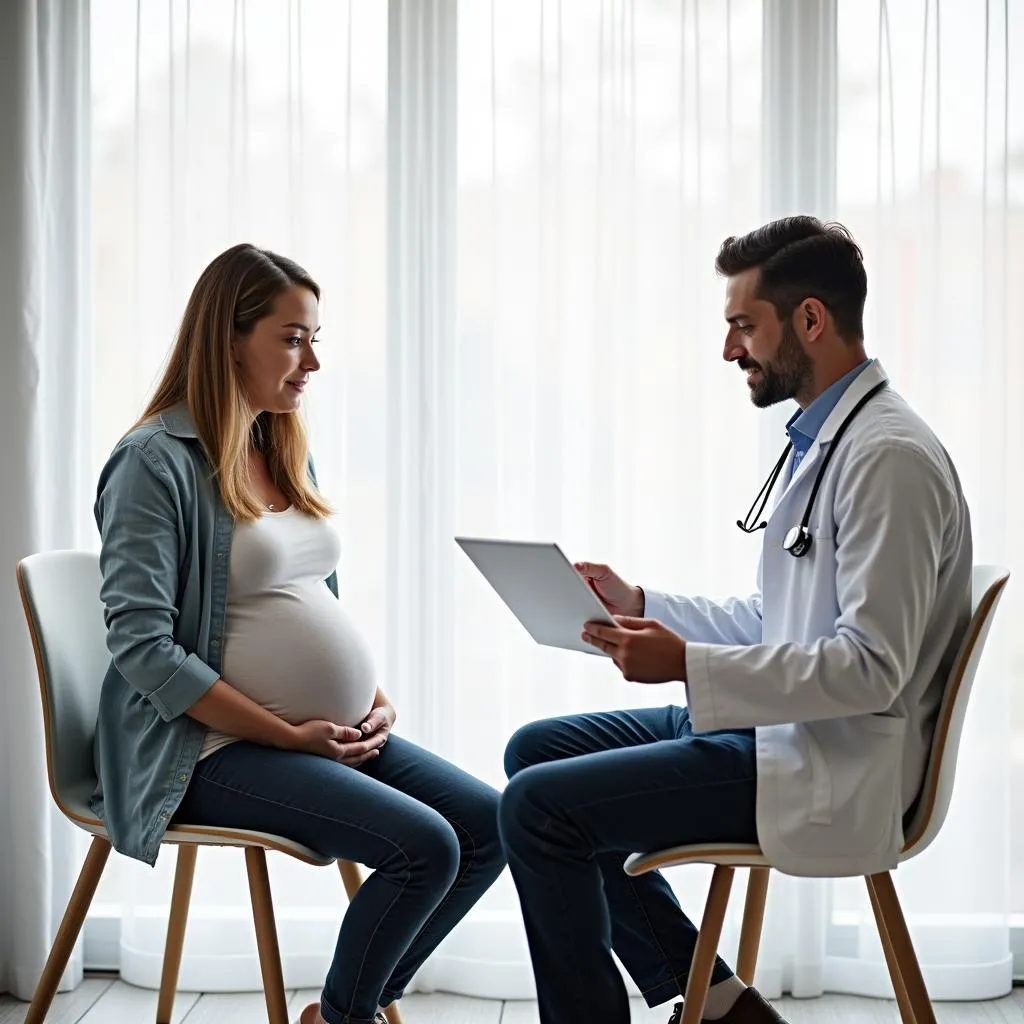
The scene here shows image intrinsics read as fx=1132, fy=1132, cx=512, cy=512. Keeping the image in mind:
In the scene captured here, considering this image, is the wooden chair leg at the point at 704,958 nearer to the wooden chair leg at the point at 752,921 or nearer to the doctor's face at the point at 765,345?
the wooden chair leg at the point at 752,921

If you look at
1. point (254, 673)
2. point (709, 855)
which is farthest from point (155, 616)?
point (709, 855)

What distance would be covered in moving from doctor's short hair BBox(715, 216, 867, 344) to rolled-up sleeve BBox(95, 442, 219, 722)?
0.88 m

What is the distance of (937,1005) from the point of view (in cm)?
207

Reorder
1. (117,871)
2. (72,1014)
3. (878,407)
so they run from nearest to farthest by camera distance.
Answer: (878,407) → (72,1014) → (117,871)

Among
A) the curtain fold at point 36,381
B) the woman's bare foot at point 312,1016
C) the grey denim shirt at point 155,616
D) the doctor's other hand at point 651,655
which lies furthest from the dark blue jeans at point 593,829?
the curtain fold at point 36,381

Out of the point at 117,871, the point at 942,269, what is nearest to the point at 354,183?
the point at 942,269

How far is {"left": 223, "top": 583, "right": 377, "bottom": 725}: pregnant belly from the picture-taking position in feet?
5.36

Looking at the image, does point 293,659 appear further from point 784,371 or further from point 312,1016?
point 784,371

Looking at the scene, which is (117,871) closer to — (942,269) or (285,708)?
(285,708)

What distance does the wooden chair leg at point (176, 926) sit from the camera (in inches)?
70.8

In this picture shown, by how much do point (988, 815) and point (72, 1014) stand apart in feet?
5.55

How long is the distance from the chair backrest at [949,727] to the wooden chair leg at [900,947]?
0.05 meters

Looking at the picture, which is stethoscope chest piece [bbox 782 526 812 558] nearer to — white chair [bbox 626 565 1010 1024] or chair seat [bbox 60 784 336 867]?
white chair [bbox 626 565 1010 1024]

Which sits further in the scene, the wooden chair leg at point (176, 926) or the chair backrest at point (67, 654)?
the wooden chair leg at point (176, 926)
